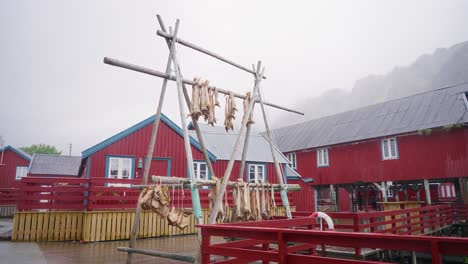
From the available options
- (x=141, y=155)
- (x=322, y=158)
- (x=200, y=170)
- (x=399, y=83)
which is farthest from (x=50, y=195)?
(x=399, y=83)

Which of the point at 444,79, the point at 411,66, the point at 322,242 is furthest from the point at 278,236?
the point at 411,66

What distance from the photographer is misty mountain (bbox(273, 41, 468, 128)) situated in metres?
110

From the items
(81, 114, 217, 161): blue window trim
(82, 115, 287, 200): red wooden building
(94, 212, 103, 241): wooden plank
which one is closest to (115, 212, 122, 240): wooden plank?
(94, 212, 103, 241): wooden plank

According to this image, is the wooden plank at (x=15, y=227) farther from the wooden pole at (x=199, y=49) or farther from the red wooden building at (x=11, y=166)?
the red wooden building at (x=11, y=166)

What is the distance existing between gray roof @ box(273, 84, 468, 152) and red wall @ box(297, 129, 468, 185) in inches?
31.1

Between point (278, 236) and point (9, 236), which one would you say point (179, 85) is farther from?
point (9, 236)

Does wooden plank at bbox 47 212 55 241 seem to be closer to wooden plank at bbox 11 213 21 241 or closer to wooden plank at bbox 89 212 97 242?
wooden plank at bbox 11 213 21 241

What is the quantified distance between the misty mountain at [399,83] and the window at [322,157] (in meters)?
90.3

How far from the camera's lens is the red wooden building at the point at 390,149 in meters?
21.9

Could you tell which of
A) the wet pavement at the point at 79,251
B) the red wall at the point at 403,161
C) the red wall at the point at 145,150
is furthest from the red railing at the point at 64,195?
the red wall at the point at 403,161

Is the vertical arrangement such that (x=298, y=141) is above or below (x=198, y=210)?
above

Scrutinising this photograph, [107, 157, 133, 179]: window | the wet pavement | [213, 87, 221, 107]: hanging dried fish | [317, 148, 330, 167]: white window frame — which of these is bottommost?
the wet pavement

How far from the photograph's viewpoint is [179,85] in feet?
24.4

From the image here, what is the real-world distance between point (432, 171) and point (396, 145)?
10.1ft
